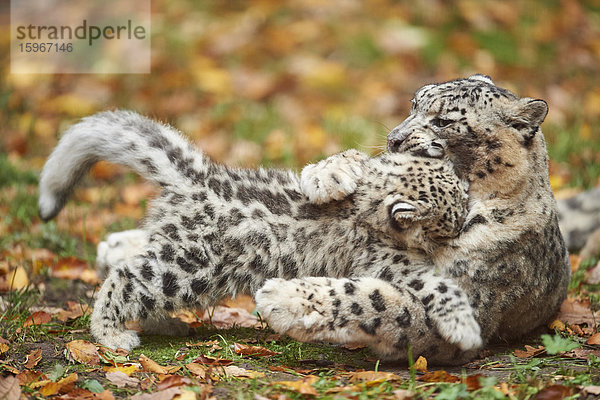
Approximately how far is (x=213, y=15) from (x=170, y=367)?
10.0 metres

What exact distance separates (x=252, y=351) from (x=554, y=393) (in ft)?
5.94

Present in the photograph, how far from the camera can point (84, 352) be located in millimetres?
4527

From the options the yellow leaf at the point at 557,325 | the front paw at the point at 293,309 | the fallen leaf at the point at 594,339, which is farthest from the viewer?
the yellow leaf at the point at 557,325

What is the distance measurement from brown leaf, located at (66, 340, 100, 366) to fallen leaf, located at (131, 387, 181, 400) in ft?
2.31

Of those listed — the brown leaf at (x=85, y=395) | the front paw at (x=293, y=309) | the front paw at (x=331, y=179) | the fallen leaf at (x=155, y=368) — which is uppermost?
the front paw at (x=331, y=179)

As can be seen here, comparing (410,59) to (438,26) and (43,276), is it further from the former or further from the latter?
(43,276)

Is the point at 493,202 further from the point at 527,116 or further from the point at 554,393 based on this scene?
the point at 554,393

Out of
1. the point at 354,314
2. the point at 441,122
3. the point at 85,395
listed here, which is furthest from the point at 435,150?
the point at 85,395

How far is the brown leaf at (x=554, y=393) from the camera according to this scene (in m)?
3.83

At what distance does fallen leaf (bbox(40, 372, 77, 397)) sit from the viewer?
155 inches

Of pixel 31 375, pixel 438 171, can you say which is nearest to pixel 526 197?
pixel 438 171

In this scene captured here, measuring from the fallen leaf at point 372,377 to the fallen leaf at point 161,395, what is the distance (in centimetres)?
98

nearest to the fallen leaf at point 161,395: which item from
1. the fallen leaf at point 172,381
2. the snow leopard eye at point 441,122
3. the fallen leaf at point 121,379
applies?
the fallen leaf at point 172,381

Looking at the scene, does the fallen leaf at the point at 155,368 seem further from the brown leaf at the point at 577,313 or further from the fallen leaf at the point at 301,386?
the brown leaf at the point at 577,313
